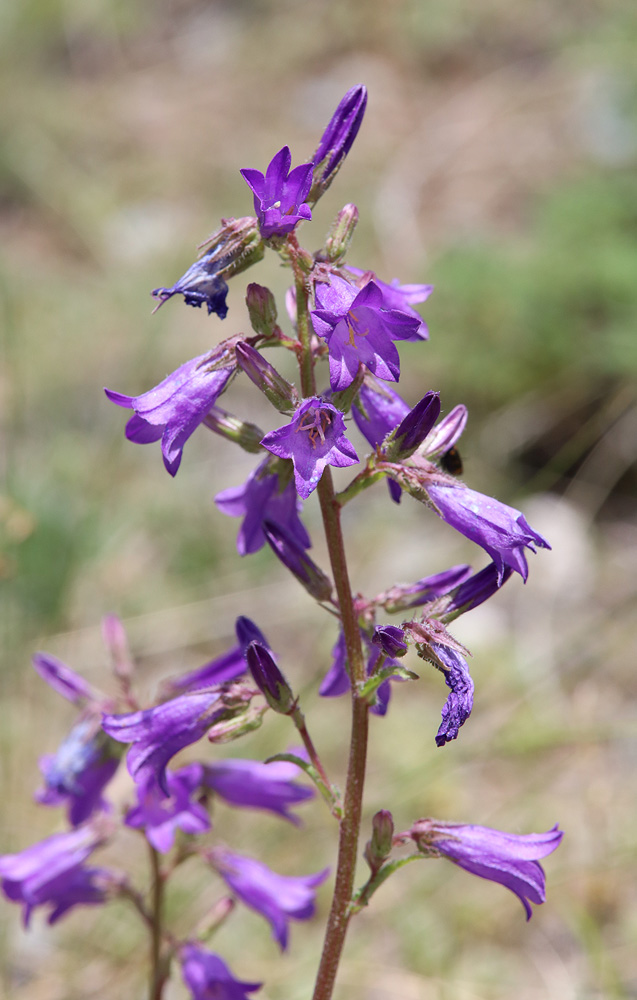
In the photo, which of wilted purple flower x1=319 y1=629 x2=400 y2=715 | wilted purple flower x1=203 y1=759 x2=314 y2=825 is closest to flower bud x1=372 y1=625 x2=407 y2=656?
wilted purple flower x1=319 y1=629 x2=400 y2=715

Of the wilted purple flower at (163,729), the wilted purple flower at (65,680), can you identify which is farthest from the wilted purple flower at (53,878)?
the wilted purple flower at (163,729)

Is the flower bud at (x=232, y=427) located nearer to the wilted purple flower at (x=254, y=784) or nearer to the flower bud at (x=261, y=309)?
the flower bud at (x=261, y=309)

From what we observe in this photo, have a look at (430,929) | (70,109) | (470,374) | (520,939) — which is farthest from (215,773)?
(70,109)

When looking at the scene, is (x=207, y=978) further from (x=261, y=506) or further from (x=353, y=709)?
(x=261, y=506)

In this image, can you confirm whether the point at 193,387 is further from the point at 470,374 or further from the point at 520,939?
the point at 470,374

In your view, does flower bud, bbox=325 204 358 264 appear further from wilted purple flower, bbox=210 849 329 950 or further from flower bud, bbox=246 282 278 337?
wilted purple flower, bbox=210 849 329 950

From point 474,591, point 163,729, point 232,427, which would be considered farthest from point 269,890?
point 232,427
